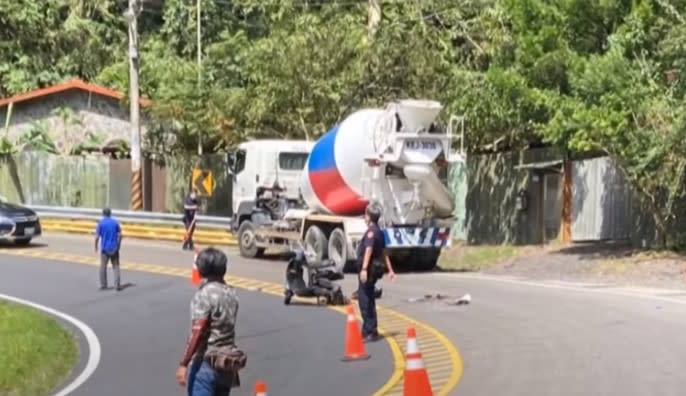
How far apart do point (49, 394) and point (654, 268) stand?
13.5 metres

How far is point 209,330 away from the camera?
323 inches

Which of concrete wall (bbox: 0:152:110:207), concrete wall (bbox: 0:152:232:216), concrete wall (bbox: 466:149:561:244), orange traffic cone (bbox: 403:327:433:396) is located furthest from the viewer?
concrete wall (bbox: 0:152:110:207)

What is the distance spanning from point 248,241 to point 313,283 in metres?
10.4

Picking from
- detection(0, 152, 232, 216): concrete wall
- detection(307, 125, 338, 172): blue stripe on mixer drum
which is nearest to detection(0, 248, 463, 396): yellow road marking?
A: detection(307, 125, 338, 172): blue stripe on mixer drum

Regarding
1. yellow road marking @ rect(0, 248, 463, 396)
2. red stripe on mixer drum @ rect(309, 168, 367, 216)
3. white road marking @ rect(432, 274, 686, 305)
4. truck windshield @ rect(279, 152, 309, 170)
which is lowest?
yellow road marking @ rect(0, 248, 463, 396)

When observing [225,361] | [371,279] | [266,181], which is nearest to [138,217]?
[266,181]

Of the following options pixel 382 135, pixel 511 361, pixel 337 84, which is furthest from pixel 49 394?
pixel 337 84

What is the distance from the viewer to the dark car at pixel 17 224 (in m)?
30.9

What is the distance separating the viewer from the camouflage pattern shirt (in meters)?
8.20

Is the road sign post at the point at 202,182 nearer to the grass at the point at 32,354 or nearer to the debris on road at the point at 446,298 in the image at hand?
the debris on road at the point at 446,298

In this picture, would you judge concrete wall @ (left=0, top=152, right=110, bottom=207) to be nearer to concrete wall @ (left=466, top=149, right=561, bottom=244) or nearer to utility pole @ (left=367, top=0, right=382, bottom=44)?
utility pole @ (left=367, top=0, right=382, bottom=44)

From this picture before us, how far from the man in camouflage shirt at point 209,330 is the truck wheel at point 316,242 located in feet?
56.9

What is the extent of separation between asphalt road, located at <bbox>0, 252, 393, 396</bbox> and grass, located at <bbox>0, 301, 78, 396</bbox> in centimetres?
40

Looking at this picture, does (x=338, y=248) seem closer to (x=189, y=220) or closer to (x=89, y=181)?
(x=189, y=220)
